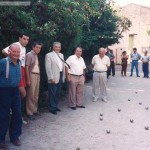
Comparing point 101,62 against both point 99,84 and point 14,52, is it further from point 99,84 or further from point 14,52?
point 14,52

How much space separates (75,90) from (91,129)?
97.2 inches

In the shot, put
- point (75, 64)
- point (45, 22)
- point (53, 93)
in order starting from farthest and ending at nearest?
point (75, 64) → point (53, 93) → point (45, 22)

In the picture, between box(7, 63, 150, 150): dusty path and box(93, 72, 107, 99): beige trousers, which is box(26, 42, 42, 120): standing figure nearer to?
box(7, 63, 150, 150): dusty path

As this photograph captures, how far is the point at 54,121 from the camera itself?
26.7ft

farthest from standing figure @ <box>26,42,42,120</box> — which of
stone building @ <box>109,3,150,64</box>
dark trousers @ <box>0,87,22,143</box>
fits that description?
stone building @ <box>109,3,150,64</box>

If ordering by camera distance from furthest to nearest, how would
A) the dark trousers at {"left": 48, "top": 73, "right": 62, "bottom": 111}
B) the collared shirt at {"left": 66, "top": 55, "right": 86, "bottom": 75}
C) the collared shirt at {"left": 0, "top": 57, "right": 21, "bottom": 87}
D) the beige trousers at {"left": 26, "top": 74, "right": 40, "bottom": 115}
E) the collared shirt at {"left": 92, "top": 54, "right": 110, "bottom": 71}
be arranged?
1. the collared shirt at {"left": 92, "top": 54, "right": 110, "bottom": 71}
2. the collared shirt at {"left": 66, "top": 55, "right": 86, "bottom": 75}
3. the dark trousers at {"left": 48, "top": 73, "right": 62, "bottom": 111}
4. the beige trousers at {"left": 26, "top": 74, "right": 40, "bottom": 115}
5. the collared shirt at {"left": 0, "top": 57, "right": 21, "bottom": 87}

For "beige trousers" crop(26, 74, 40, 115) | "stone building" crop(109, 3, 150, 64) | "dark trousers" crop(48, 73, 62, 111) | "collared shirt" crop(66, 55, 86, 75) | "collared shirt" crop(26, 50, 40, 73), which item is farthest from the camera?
"stone building" crop(109, 3, 150, 64)

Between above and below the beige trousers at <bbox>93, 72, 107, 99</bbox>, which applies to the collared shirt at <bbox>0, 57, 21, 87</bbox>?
above

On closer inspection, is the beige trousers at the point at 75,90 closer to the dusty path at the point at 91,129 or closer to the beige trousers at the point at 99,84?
the dusty path at the point at 91,129

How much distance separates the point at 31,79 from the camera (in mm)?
7926

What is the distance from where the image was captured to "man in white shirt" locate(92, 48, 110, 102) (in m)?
10.7

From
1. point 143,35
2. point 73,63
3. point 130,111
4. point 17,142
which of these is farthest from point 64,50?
point 143,35

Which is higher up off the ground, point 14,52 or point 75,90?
point 14,52

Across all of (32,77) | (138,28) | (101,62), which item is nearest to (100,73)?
(101,62)
